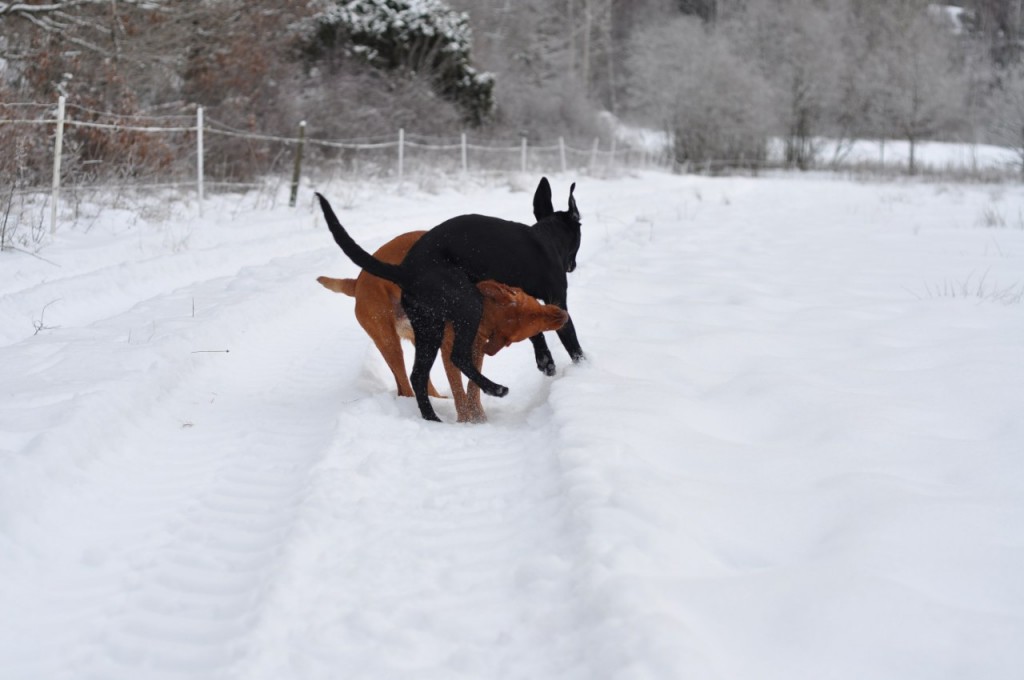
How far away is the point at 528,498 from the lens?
10.9ft

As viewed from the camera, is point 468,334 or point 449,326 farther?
point 449,326

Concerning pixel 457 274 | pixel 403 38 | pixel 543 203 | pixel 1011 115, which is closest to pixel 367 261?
pixel 457 274

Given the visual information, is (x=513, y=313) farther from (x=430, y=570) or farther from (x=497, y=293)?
(x=430, y=570)

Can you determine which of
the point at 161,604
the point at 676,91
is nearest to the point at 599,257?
the point at 161,604

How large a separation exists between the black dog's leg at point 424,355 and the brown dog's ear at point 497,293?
278mm

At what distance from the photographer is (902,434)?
3738 mm

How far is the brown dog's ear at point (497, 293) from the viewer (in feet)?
14.3

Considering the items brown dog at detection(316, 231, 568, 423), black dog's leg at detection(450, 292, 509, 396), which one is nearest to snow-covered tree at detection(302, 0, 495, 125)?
brown dog at detection(316, 231, 568, 423)

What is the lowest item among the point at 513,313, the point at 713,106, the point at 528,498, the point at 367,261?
the point at 528,498

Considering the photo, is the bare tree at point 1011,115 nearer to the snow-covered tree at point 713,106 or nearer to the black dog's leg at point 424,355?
the snow-covered tree at point 713,106

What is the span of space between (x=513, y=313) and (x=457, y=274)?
13.9 inches

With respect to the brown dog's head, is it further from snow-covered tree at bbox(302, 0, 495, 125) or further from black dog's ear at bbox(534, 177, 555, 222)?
snow-covered tree at bbox(302, 0, 495, 125)

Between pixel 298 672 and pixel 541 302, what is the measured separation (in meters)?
2.67

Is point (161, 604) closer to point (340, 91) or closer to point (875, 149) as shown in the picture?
point (340, 91)
